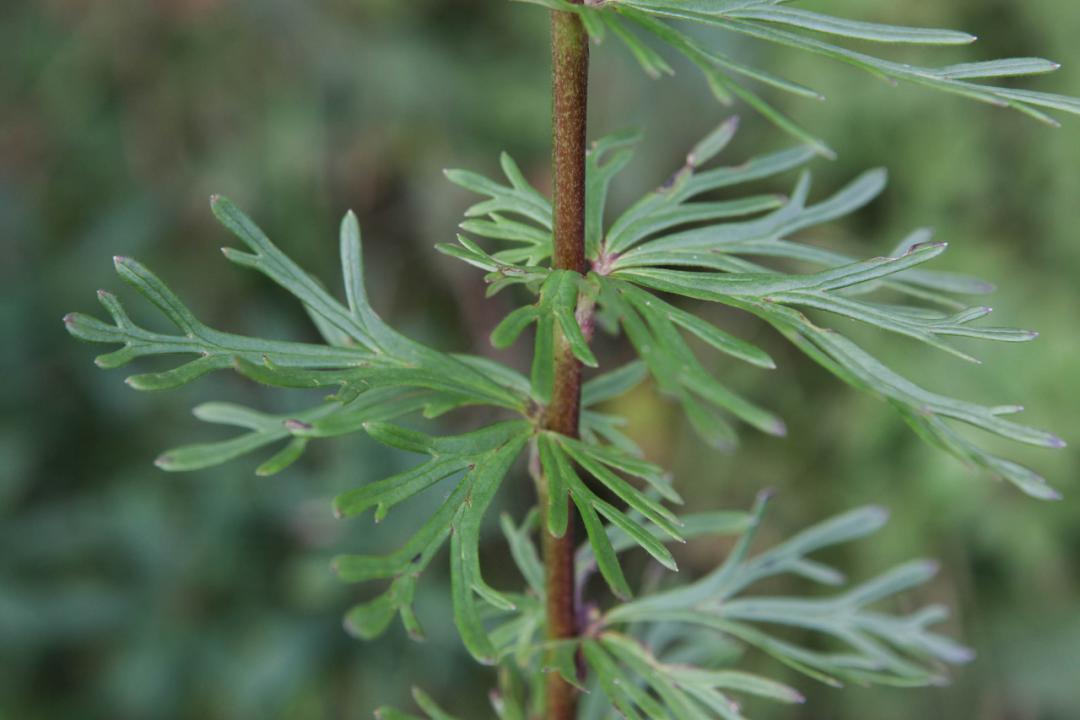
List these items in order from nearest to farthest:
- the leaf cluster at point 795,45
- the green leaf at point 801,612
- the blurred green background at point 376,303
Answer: the leaf cluster at point 795,45 < the green leaf at point 801,612 < the blurred green background at point 376,303

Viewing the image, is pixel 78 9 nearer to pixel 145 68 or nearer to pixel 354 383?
pixel 145 68

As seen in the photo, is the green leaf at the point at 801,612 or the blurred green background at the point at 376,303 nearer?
the green leaf at the point at 801,612

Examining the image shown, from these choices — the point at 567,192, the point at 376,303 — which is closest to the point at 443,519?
the point at 567,192

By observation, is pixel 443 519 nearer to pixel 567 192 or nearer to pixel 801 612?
pixel 567 192

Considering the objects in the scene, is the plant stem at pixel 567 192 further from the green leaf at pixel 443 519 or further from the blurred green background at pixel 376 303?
the blurred green background at pixel 376 303

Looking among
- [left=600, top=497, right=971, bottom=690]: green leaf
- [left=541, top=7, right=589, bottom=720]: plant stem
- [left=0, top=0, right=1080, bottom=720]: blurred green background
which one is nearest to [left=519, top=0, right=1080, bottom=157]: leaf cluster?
[left=541, top=7, right=589, bottom=720]: plant stem

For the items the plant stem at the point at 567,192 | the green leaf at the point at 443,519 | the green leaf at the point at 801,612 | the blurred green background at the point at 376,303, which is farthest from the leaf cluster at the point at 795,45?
the blurred green background at the point at 376,303

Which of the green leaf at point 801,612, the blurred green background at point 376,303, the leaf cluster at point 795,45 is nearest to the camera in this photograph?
the leaf cluster at point 795,45
